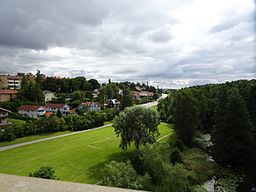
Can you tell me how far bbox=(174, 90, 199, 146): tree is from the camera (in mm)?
25453

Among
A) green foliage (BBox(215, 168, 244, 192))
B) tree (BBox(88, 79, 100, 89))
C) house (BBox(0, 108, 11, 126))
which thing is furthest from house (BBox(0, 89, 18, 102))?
green foliage (BBox(215, 168, 244, 192))

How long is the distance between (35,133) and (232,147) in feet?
89.2

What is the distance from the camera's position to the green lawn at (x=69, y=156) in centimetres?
1847

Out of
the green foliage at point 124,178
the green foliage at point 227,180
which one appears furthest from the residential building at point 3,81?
the green foliage at point 227,180

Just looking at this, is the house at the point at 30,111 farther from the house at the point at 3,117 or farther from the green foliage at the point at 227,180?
the green foliage at the point at 227,180

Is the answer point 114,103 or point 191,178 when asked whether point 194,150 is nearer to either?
point 191,178

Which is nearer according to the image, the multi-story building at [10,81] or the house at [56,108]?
the house at [56,108]

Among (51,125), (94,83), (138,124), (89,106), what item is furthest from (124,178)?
(94,83)

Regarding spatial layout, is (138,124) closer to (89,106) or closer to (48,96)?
(89,106)

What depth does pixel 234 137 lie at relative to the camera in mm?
20984

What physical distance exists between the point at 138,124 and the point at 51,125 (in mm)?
20320

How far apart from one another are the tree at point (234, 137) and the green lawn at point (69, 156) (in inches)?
344

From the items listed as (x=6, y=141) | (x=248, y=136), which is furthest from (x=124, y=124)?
(x=6, y=141)

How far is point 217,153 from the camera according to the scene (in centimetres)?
2091
